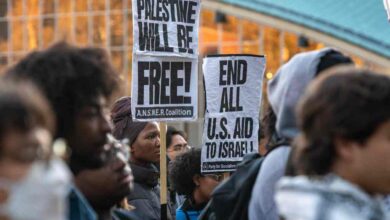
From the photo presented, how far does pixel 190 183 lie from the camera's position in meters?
8.98

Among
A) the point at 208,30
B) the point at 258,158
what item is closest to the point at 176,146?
the point at 258,158

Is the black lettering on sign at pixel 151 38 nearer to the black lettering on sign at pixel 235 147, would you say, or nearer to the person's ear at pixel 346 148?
the black lettering on sign at pixel 235 147

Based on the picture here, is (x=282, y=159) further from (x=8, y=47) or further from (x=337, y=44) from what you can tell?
(x=8, y=47)

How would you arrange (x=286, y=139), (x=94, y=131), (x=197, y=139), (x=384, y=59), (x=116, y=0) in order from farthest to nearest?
(x=116, y=0)
(x=197, y=139)
(x=384, y=59)
(x=286, y=139)
(x=94, y=131)

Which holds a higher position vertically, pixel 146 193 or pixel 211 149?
pixel 211 149

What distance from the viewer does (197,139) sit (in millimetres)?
49031

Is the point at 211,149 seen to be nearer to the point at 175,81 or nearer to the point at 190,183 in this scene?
the point at 190,183

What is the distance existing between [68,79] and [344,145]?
1102 millimetres

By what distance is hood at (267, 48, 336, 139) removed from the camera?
4836 mm

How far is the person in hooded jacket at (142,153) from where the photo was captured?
326 inches

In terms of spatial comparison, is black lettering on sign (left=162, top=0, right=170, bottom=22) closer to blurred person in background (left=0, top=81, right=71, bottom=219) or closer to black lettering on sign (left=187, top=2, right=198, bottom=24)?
black lettering on sign (left=187, top=2, right=198, bottom=24)

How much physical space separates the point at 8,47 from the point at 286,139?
174 ft

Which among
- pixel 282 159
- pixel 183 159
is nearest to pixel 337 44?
pixel 183 159

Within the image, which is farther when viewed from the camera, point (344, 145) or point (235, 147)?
point (235, 147)
